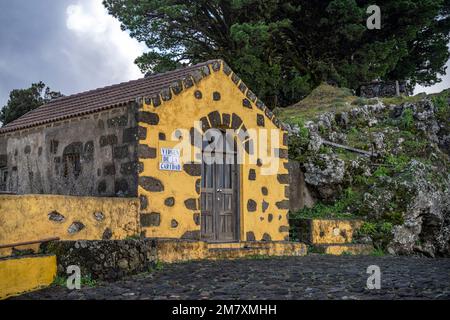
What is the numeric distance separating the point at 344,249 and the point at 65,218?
7.50m

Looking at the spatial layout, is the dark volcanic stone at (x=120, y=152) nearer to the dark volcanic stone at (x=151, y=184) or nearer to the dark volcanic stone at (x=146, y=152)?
the dark volcanic stone at (x=146, y=152)

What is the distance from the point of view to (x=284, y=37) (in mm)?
23891

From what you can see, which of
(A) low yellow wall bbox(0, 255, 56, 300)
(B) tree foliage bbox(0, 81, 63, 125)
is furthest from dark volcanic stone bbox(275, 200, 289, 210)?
(B) tree foliage bbox(0, 81, 63, 125)

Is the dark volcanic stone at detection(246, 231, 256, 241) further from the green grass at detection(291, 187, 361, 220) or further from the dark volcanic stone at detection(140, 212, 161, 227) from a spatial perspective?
the green grass at detection(291, 187, 361, 220)

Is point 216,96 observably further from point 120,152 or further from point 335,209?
point 335,209

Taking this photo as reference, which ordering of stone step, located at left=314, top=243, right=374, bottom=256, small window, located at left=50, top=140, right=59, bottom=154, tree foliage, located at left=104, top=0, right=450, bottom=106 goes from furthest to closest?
1. tree foliage, located at left=104, top=0, right=450, bottom=106
2. stone step, located at left=314, top=243, right=374, bottom=256
3. small window, located at left=50, top=140, right=59, bottom=154

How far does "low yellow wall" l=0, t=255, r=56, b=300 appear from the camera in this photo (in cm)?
667

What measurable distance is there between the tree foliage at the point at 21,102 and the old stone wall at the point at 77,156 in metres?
11.8

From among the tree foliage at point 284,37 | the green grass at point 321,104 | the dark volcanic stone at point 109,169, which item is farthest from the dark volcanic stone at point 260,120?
the tree foliage at point 284,37

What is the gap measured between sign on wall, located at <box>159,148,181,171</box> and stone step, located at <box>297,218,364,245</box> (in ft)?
14.0

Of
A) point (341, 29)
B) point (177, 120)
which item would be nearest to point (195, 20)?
point (341, 29)

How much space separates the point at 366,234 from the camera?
14508 mm
